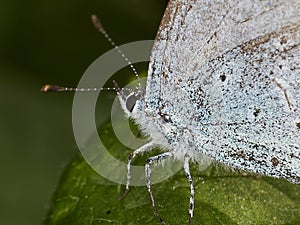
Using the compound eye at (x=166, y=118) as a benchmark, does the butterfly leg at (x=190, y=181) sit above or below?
below

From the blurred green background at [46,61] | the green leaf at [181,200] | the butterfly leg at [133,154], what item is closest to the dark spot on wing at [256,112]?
the green leaf at [181,200]

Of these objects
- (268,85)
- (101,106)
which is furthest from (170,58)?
(101,106)

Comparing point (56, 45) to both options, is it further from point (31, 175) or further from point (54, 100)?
point (31, 175)

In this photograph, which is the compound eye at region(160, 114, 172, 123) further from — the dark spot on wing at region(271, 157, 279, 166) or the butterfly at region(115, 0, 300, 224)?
the dark spot on wing at region(271, 157, 279, 166)

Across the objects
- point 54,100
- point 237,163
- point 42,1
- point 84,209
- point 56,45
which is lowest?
point 237,163

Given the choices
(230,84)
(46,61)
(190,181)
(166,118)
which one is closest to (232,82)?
(230,84)

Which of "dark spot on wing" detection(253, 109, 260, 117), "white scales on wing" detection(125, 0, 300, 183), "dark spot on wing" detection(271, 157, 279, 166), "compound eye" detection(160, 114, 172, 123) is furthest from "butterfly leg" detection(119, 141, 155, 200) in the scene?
"dark spot on wing" detection(271, 157, 279, 166)

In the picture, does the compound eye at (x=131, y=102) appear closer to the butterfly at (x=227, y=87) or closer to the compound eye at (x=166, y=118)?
the butterfly at (x=227, y=87)
